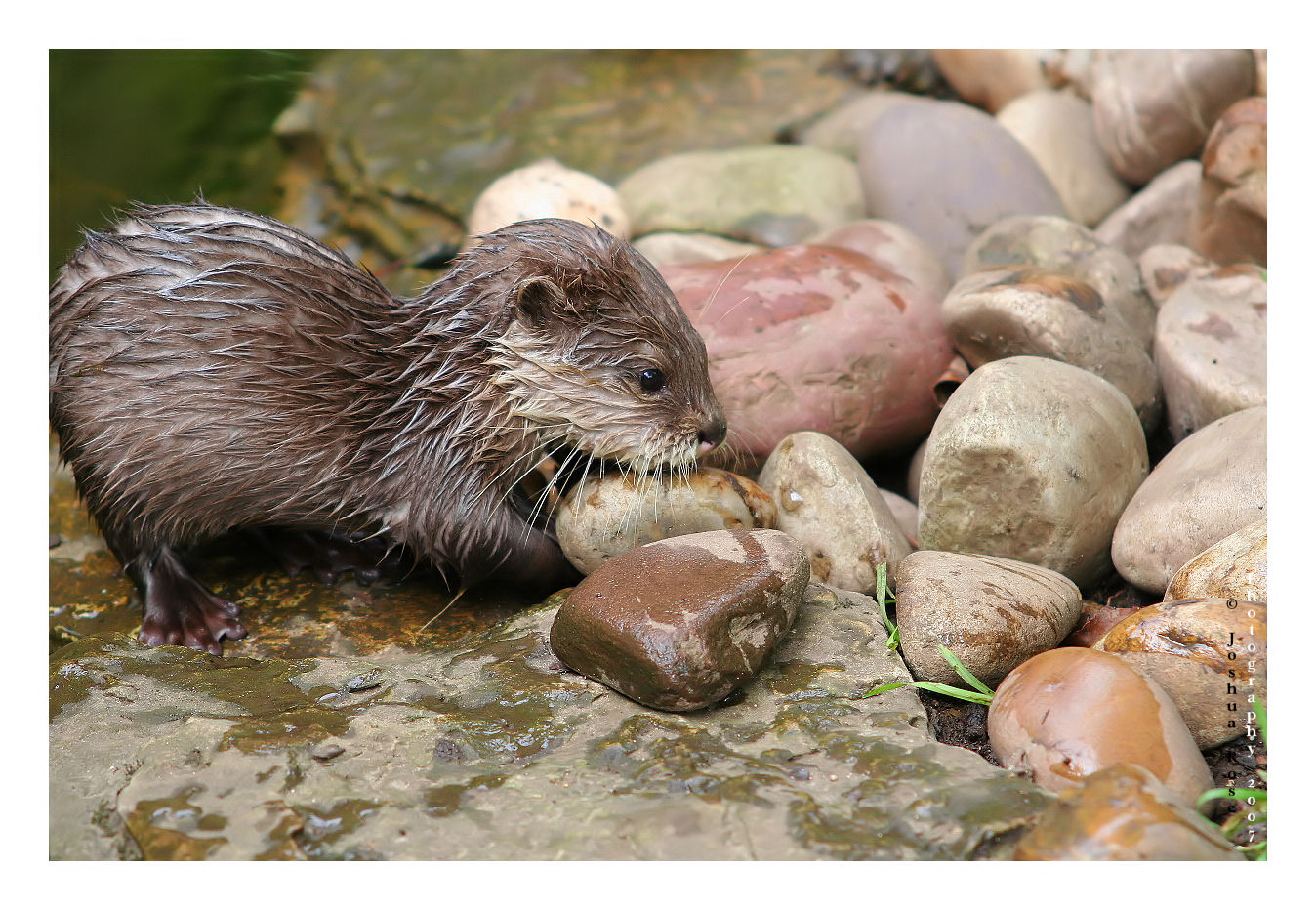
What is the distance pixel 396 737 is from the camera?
2.66m

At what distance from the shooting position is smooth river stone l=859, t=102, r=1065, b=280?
5055mm

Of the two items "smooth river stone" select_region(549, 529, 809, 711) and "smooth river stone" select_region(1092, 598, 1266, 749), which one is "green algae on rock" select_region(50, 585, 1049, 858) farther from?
"smooth river stone" select_region(1092, 598, 1266, 749)

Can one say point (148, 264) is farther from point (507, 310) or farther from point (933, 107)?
point (933, 107)

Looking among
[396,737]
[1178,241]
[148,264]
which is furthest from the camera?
[1178,241]

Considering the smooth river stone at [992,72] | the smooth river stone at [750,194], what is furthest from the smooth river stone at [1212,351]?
the smooth river stone at [992,72]

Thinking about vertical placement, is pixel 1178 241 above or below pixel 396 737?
above

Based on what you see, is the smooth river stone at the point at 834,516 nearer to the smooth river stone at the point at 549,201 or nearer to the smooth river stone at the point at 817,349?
the smooth river stone at the point at 817,349

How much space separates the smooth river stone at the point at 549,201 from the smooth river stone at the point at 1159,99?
7.98ft

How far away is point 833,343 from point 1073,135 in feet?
8.54

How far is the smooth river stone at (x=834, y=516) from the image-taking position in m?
3.34

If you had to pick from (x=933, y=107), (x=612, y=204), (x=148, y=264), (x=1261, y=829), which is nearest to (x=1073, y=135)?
(x=933, y=107)

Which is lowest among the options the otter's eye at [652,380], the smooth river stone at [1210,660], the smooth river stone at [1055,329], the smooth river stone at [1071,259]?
the smooth river stone at [1210,660]

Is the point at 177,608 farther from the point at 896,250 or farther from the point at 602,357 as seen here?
the point at 896,250

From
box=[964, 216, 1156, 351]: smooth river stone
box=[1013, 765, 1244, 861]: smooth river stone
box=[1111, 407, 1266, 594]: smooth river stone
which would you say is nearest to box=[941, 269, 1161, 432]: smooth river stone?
box=[964, 216, 1156, 351]: smooth river stone
